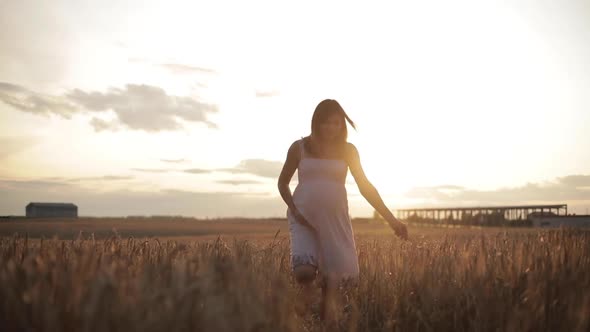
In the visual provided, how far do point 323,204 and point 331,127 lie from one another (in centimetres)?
82

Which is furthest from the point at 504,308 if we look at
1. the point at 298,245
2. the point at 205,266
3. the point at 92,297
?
the point at 92,297

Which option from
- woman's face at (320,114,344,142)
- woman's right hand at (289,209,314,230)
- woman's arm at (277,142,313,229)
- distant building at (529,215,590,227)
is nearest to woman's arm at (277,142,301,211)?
woman's arm at (277,142,313,229)

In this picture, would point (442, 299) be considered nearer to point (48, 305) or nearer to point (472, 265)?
point (472, 265)

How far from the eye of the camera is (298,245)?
20.5 ft

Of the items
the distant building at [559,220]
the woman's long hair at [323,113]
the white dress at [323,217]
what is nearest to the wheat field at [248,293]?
the white dress at [323,217]

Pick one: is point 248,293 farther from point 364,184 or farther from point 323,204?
point 364,184

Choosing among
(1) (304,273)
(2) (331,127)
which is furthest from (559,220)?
(1) (304,273)

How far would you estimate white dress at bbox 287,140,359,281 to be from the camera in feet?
20.7

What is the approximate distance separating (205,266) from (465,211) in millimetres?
75247

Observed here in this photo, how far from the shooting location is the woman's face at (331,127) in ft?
20.4

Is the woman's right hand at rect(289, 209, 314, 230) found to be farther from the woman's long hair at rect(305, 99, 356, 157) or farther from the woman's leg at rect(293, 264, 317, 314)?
the woman's long hair at rect(305, 99, 356, 157)

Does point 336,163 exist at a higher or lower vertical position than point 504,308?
higher

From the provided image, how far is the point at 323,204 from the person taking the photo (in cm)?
632

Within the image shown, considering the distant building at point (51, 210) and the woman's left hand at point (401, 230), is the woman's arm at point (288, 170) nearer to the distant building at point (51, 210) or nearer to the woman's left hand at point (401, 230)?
the woman's left hand at point (401, 230)
